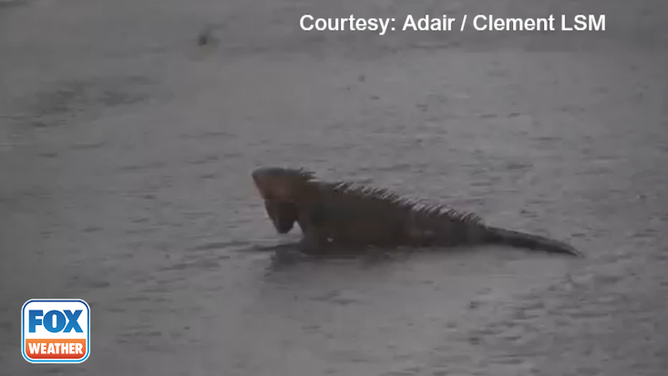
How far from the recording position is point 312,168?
1798 mm

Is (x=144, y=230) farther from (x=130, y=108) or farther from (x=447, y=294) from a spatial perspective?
(x=447, y=294)

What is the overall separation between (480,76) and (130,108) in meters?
0.44

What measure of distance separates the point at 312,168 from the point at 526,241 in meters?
0.27

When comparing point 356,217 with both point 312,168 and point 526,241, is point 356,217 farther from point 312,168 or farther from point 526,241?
point 526,241

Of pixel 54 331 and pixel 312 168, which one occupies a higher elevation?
pixel 312 168

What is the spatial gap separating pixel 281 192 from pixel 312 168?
0.16 ft

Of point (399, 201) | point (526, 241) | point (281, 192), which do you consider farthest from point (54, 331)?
point (526, 241)

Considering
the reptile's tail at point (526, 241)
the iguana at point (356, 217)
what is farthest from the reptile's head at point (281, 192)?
the reptile's tail at point (526, 241)

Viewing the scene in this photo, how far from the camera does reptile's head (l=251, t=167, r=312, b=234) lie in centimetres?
Result: 178

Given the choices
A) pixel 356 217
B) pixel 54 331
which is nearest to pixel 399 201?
pixel 356 217

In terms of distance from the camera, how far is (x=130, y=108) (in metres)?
1.83

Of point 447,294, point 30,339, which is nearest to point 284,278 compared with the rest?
point 447,294

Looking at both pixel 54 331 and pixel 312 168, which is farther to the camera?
pixel 312 168

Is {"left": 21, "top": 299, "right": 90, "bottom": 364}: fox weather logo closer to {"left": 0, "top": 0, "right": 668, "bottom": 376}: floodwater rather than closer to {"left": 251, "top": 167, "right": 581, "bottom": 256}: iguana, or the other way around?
{"left": 0, "top": 0, "right": 668, "bottom": 376}: floodwater
